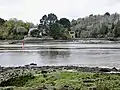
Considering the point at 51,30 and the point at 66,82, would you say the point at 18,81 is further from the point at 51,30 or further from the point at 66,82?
the point at 51,30

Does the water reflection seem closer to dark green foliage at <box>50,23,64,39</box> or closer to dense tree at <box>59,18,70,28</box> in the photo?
dark green foliage at <box>50,23,64,39</box>

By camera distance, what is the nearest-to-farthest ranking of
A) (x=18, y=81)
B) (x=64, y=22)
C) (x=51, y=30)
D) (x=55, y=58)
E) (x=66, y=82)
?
1. (x=66, y=82)
2. (x=18, y=81)
3. (x=55, y=58)
4. (x=51, y=30)
5. (x=64, y=22)

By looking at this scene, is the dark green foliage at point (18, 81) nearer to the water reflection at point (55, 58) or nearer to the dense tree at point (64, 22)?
the water reflection at point (55, 58)

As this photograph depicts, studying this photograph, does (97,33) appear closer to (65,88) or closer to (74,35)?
(74,35)

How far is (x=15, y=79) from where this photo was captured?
19328 millimetres

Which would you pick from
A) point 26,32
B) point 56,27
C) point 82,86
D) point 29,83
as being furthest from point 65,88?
point 26,32

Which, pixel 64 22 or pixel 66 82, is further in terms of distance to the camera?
pixel 64 22

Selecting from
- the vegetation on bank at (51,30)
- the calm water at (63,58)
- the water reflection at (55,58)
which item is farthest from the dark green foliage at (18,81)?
the vegetation on bank at (51,30)

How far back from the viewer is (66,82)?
1636cm

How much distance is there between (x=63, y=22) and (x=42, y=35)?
2961 centimetres

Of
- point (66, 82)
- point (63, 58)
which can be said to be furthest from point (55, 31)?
point (66, 82)

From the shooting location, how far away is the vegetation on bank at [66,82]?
46.7ft

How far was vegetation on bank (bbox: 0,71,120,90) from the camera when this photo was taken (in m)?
14.2

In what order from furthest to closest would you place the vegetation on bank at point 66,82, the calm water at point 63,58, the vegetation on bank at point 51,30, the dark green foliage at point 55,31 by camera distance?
the vegetation on bank at point 51,30 → the dark green foliage at point 55,31 → the calm water at point 63,58 → the vegetation on bank at point 66,82
